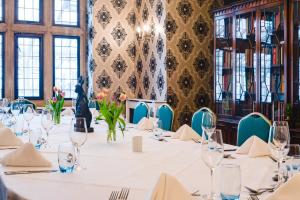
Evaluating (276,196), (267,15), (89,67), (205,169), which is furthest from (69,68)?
(276,196)

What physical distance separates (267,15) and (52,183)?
372cm

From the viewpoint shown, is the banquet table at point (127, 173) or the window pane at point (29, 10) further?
the window pane at point (29, 10)

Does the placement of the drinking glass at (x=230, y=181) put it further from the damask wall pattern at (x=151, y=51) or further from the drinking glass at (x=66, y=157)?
the damask wall pattern at (x=151, y=51)

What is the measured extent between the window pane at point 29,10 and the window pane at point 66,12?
29 cm

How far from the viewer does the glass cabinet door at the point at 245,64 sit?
16.1ft

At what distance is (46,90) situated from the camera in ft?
22.0

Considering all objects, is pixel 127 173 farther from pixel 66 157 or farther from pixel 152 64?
pixel 152 64

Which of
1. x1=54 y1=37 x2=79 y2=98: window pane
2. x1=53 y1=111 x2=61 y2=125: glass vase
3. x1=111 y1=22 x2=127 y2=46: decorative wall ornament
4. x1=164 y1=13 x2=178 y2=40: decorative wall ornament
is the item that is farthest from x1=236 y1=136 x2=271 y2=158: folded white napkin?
x1=54 y1=37 x2=79 y2=98: window pane

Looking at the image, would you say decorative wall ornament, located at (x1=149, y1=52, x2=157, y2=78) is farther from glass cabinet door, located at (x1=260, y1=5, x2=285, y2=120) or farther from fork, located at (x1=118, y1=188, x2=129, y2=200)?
fork, located at (x1=118, y1=188, x2=129, y2=200)

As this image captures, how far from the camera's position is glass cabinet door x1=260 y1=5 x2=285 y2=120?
4.45 m

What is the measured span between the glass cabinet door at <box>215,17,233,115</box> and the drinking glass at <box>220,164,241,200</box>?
4134 mm

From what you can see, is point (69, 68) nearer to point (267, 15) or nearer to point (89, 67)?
point (89, 67)

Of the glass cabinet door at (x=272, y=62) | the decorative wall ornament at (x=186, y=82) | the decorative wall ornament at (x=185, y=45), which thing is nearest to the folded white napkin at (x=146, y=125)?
the glass cabinet door at (x=272, y=62)

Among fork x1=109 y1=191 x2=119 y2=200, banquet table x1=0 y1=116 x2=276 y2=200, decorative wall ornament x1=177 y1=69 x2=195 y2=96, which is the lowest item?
fork x1=109 y1=191 x2=119 y2=200
